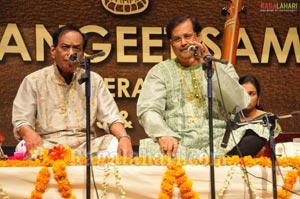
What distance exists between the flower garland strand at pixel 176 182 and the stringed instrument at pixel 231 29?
8.66ft

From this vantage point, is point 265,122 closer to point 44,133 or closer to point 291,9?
point 44,133

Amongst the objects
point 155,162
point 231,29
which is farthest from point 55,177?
point 231,29

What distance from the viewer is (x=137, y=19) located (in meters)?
6.93

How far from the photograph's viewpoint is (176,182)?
3.90 meters

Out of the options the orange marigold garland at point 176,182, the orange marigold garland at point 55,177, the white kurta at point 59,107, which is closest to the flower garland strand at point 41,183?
the orange marigold garland at point 55,177

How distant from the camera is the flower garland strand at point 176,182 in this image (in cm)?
387

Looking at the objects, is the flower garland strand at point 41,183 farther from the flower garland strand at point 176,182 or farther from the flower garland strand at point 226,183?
the flower garland strand at point 226,183

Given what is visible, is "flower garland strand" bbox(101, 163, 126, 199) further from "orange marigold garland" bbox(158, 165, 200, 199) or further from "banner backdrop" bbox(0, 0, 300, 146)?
"banner backdrop" bbox(0, 0, 300, 146)

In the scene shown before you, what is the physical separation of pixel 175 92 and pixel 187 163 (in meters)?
0.91

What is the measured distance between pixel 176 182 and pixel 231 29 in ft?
9.41

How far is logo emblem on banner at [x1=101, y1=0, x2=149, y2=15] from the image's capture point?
22.6 feet

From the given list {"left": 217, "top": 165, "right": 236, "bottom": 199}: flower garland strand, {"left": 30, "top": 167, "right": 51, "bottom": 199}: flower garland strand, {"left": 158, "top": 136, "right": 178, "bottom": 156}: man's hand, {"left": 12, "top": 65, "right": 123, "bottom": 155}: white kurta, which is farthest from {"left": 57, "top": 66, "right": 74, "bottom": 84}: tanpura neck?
{"left": 217, "top": 165, "right": 236, "bottom": 199}: flower garland strand

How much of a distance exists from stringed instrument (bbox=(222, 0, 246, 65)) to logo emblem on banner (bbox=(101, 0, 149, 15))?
3.35ft

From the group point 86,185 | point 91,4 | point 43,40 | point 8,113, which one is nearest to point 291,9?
point 91,4
